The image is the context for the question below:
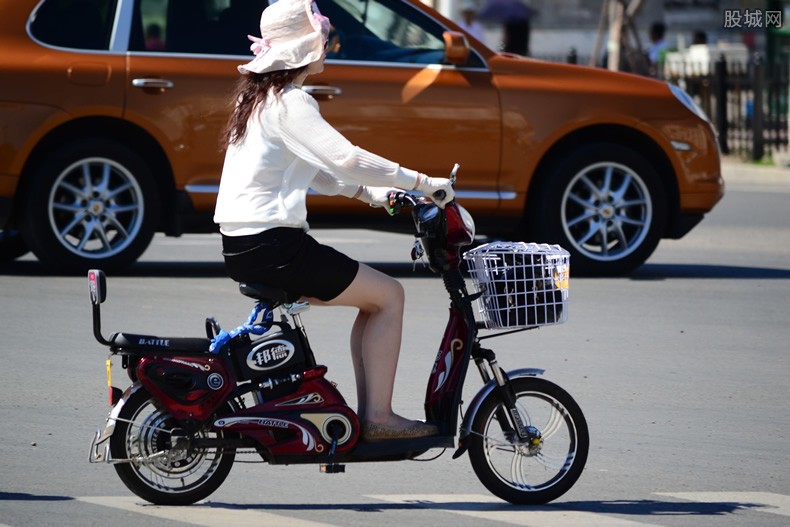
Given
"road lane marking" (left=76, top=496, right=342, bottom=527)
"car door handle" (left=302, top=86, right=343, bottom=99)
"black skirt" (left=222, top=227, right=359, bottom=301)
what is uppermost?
"car door handle" (left=302, top=86, right=343, bottom=99)

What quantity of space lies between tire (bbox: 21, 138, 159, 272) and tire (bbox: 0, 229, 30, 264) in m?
0.79

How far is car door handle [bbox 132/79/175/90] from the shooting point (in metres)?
10.1

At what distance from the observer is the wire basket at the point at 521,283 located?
5.32 m

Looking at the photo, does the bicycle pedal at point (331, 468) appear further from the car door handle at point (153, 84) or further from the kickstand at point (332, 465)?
the car door handle at point (153, 84)

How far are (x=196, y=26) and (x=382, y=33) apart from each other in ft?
3.90

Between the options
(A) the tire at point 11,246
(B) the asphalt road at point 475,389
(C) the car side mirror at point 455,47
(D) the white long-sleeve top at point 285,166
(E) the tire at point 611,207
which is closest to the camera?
(D) the white long-sleeve top at point 285,166

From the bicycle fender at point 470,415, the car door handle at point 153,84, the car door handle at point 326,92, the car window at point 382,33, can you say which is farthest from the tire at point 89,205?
the bicycle fender at point 470,415

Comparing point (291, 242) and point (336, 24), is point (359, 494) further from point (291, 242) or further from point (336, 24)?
point (336, 24)

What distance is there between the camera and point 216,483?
5.39 meters

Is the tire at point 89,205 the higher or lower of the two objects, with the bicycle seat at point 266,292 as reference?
lower

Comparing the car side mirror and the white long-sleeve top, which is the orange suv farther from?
the white long-sleeve top

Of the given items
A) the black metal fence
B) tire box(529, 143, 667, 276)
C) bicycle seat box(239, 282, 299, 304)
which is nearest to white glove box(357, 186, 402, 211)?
bicycle seat box(239, 282, 299, 304)

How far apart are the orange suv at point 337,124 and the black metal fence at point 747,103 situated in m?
11.4

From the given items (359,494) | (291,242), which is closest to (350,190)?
(291,242)
